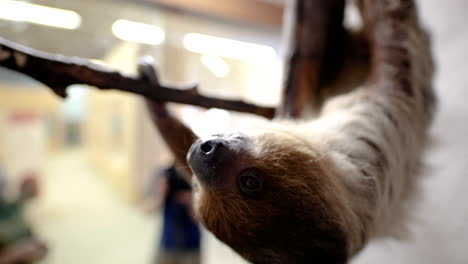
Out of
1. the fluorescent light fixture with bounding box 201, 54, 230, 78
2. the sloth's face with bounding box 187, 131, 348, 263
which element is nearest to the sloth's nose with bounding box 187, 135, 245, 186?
the sloth's face with bounding box 187, 131, 348, 263

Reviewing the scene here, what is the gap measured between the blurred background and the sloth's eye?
0.79 ft

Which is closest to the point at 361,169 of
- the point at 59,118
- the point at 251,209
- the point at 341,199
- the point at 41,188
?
the point at 341,199

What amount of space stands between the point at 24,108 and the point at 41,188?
31.0 inches

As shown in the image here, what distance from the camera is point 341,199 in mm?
1021

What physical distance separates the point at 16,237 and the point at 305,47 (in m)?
2.25

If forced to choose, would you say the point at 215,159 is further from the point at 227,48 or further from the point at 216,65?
the point at 227,48

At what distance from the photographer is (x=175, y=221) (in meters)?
2.48

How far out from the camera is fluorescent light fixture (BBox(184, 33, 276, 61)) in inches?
76.4

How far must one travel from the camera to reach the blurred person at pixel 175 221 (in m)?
2.38

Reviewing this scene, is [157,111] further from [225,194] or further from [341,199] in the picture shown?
[341,199]

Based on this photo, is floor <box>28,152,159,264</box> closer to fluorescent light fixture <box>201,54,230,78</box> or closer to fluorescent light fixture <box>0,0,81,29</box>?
fluorescent light fixture <box>201,54,230,78</box>

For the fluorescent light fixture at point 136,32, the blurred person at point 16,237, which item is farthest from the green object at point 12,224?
the fluorescent light fixture at point 136,32

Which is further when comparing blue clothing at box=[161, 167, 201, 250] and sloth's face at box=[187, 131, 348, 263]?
blue clothing at box=[161, 167, 201, 250]

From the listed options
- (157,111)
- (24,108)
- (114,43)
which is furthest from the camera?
(24,108)
